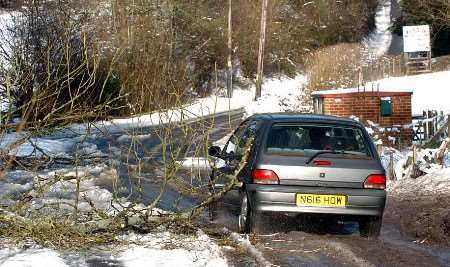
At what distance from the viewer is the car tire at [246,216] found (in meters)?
8.91

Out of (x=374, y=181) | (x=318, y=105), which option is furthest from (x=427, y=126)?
(x=374, y=181)

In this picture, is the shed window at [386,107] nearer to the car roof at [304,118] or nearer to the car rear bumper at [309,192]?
the car roof at [304,118]

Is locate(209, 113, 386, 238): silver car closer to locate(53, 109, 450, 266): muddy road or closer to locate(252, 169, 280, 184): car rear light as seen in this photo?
locate(252, 169, 280, 184): car rear light

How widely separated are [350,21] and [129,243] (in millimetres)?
63674

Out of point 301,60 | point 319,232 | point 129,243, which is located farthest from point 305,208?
point 301,60

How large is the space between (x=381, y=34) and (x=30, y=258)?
7393cm

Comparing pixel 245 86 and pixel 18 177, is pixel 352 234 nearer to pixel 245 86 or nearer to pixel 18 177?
pixel 18 177

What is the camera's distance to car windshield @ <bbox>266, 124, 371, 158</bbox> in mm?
9102

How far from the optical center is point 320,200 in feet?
29.0

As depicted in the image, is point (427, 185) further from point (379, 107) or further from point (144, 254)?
point (379, 107)

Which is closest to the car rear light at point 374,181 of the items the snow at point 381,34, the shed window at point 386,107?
the shed window at point 386,107

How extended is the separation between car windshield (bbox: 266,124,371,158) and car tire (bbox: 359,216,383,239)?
2.48 feet

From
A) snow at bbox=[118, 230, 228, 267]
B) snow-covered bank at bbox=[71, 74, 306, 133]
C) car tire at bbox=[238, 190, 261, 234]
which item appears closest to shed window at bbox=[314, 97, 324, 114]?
snow-covered bank at bbox=[71, 74, 306, 133]

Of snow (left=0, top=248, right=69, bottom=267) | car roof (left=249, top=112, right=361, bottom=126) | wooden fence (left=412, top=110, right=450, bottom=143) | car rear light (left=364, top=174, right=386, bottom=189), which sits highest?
car roof (left=249, top=112, right=361, bottom=126)
